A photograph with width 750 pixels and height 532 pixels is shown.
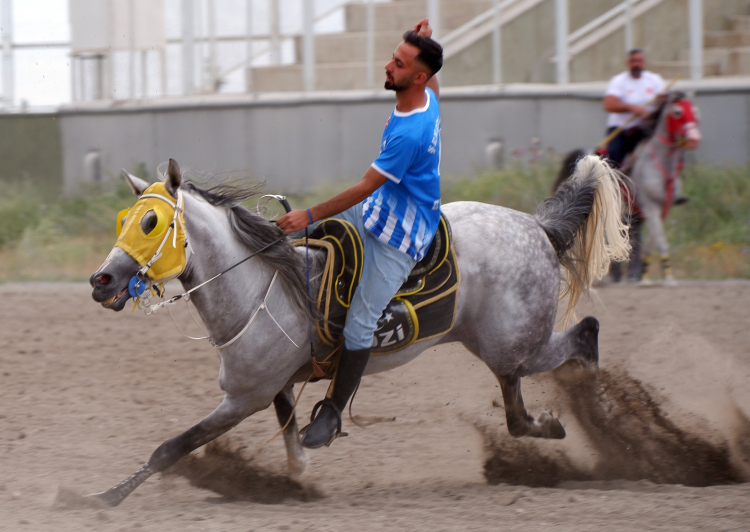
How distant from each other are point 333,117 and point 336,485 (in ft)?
27.3

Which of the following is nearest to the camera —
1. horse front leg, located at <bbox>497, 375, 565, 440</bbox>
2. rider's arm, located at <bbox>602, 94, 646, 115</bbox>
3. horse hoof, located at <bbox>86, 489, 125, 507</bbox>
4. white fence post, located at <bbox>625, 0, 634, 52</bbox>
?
horse hoof, located at <bbox>86, 489, 125, 507</bbox>

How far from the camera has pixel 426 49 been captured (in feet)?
11.5

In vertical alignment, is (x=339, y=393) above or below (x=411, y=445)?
above

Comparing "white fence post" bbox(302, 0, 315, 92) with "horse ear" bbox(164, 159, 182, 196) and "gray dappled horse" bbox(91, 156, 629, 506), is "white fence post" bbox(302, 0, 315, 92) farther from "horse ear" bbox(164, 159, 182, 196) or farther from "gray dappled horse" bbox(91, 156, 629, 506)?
"horse ear" bbox(164, 159, 182, 196)

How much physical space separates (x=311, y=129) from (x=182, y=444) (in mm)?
8609

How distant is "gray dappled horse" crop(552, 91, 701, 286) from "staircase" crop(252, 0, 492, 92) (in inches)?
187

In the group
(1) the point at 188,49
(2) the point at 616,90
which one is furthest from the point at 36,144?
(2) the point at 616,90

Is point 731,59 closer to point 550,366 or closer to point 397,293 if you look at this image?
point 550,366

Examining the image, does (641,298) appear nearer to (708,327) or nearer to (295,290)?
(708,327)

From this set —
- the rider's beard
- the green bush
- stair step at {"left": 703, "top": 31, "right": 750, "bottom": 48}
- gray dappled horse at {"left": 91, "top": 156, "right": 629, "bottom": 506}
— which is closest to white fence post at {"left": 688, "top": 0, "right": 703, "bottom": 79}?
stair step at {"left": 703, "top": 31, "right": 750, "bottom": 48}

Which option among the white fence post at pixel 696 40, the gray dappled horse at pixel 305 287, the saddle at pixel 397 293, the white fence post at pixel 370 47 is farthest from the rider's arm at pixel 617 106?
the saddle at pixel 397 293

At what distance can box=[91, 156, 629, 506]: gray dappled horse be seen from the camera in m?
3.56

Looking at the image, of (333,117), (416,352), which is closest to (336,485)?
(416,352)

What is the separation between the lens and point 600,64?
11352 millimetres
